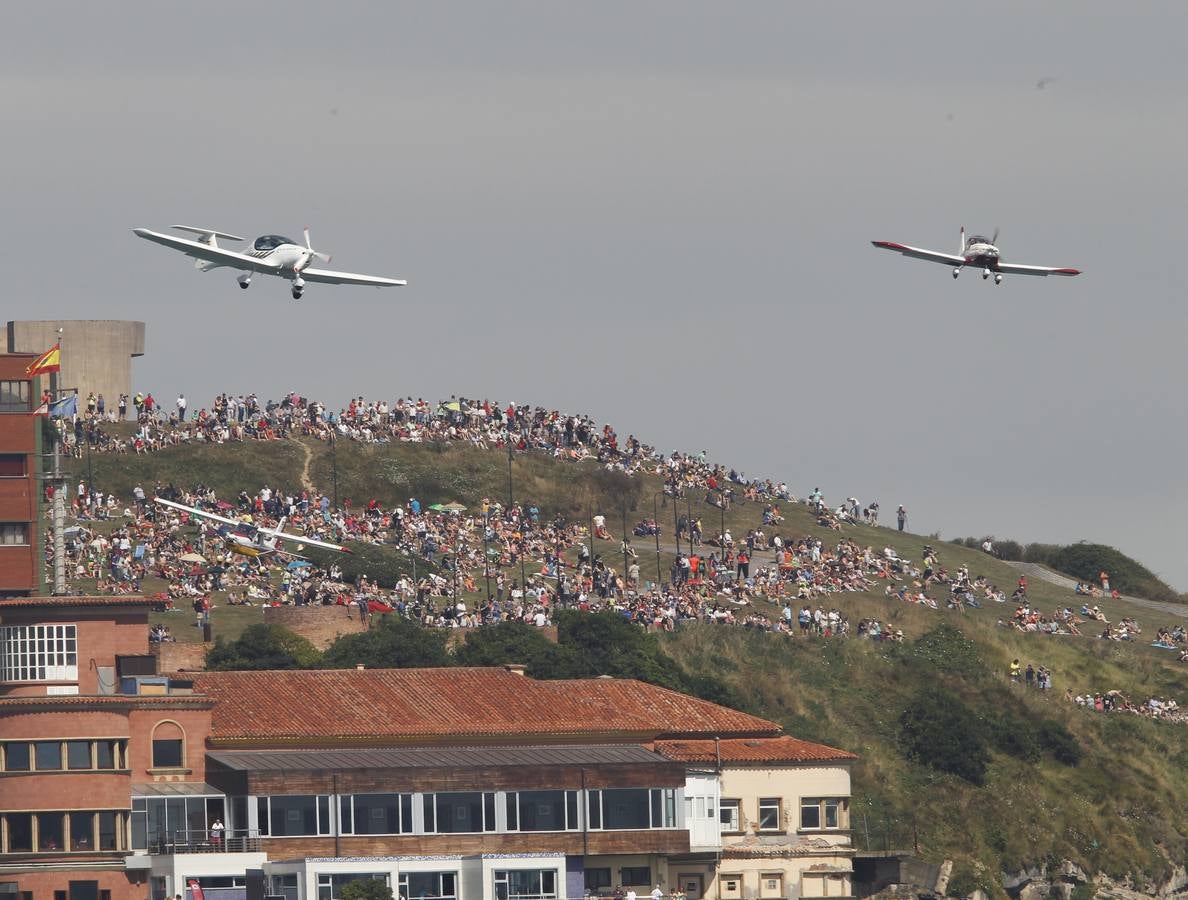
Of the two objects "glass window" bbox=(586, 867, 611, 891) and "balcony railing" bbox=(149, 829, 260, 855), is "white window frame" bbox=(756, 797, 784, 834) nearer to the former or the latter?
"glass window" bbox=(586, 867, 611, 891)

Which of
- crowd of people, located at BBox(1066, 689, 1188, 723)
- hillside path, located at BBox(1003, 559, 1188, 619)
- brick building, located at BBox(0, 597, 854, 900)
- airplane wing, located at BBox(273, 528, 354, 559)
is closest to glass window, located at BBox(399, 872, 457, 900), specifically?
brick building, located at BBox(0, 597, 854, 900)

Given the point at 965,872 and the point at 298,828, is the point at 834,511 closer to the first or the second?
the point at 965,872

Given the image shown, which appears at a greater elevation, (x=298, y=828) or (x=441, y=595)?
(x=441, y=595)

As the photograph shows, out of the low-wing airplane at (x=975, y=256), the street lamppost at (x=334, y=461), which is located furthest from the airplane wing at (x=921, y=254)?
the street lamppost at (x=334, y=461)

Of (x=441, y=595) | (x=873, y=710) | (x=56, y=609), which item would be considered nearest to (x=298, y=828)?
(x=56, y=609)

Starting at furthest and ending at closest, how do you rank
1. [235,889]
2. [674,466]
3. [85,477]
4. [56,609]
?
[674,466], [85,477], [56,609], [235,889]

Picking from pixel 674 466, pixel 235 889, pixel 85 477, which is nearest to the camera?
pixel 235 889

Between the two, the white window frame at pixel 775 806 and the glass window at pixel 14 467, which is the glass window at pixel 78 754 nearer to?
the white window frame at pixel 775 806
